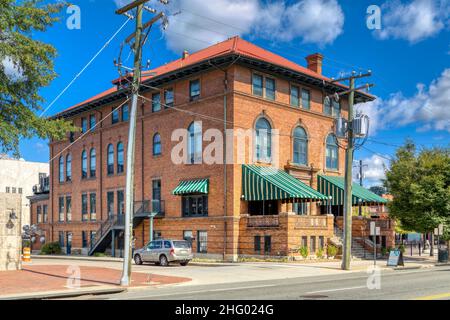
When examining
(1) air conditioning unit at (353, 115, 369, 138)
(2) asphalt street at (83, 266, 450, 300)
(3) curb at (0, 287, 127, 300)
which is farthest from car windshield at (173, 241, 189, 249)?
(3) curb at (0, 287, 127, 300)

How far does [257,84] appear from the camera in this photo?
3800 cm

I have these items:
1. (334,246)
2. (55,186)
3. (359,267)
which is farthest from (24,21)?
(55,186)

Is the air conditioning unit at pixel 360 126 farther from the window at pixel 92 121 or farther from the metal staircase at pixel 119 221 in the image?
the window at pixel 92 121

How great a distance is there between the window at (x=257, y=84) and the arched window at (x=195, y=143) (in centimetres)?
463

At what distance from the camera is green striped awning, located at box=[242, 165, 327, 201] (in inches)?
1352

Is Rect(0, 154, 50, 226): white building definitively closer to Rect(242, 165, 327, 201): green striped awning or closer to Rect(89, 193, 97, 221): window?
Rect(89, 193, 97, 221): window

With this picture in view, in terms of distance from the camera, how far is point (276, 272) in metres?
26.7

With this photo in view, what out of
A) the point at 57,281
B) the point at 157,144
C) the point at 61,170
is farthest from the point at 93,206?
the point at 57,281

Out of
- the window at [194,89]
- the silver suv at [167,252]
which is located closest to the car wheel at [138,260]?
the silver suv at [167,252]

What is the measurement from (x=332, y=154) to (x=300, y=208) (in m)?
6.62

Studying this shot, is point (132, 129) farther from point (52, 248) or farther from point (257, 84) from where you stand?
point (52, 248)

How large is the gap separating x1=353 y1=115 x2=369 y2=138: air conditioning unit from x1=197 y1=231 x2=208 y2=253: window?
13907 millimetres

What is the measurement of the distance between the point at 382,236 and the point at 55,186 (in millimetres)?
32808

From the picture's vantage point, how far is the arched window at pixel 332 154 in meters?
44.0
